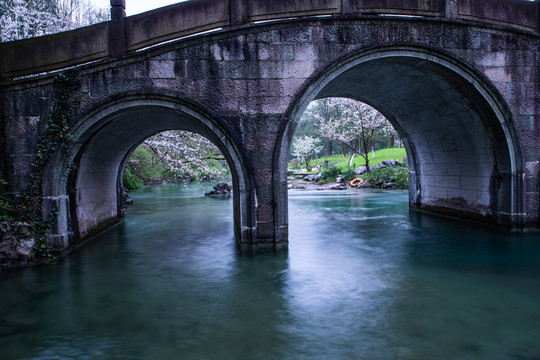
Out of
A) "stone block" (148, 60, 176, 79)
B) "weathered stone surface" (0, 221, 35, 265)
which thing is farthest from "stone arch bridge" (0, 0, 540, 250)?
"weathered stone surface" (0, 221, 35, 265)

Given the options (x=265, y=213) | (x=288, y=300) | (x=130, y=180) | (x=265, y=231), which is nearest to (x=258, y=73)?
(x=265, y=213)

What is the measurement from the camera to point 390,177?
941 inches

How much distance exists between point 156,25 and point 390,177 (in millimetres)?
19570

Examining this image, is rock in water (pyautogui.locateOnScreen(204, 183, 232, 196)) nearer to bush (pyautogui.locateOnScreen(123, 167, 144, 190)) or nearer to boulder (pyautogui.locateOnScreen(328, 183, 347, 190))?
bush (pyautogui.locateOnScreen(123, 167, 144, 190))

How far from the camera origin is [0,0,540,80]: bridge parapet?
7450 mm

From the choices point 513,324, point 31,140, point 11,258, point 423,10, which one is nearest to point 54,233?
point 11,258

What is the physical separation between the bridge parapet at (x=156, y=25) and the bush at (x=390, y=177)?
16.1m

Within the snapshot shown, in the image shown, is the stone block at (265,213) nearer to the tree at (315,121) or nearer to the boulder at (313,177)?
the boulder at (313,177)

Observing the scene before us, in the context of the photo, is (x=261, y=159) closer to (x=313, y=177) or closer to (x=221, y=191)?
(x=221, y=191)

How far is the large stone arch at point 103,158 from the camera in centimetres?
737

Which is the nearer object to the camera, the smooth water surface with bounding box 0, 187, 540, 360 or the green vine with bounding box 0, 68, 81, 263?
the smooth water surface with bounding box 0, 187, 540, 360

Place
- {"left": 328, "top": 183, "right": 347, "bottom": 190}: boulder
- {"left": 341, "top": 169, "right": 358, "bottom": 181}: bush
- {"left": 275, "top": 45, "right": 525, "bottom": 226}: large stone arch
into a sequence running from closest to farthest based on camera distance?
{"left": 275, "top": 45, "right": 525, "bottom": 226}: large stone arch → {"left": 328, "top": 183, "right": 347, "bottom": 190}: boulder → {"left": 341, "top": 169, "right": 358, "bottom": 181}: bush

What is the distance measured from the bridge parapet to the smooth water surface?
4251 millimetres

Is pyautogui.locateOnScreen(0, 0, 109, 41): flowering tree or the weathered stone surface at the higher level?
pyautogui.locateOnScreen(0, 0, 109, 41): flowering tree
